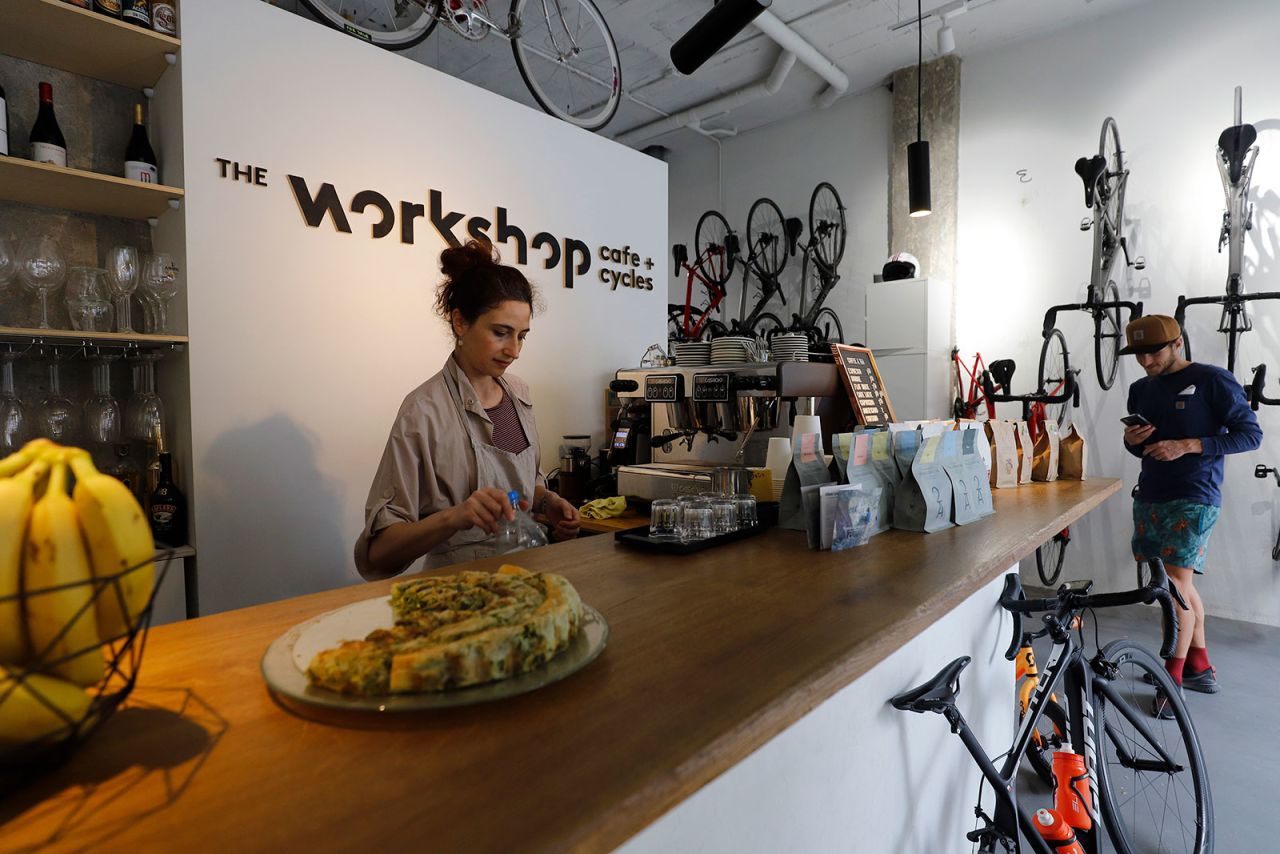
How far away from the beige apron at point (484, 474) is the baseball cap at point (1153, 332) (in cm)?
322

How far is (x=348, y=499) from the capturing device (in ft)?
9.97

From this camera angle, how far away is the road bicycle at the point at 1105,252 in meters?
4.48

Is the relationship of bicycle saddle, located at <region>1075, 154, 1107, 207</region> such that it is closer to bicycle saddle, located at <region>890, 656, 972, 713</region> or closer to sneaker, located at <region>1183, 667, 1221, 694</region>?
sneaker, located at <region>1183, 667, 1221, 694</region>

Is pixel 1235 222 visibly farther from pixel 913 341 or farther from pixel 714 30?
pixel 714 30

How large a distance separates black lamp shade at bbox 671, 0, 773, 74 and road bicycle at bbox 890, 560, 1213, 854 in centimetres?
195

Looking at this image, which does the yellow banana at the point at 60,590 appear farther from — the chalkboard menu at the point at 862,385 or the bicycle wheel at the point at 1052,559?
the bicycle wheel at the point at 1052,559

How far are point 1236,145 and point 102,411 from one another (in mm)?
6052

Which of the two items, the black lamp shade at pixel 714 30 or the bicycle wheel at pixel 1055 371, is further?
the bicycle wheel at pixel 1055 371

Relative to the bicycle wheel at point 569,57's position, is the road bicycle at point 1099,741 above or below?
below

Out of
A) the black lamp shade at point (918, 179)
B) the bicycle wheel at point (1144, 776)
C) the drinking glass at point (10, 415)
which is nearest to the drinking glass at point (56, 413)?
the drinking glass at point (10, 415)

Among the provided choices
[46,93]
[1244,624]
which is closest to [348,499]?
[46,93]

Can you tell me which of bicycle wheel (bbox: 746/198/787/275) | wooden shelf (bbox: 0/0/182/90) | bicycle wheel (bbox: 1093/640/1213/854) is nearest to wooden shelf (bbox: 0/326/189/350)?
wooden shelf (bbox: 0/0/182/90)

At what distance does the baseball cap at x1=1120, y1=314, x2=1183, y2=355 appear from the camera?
3.46 meters

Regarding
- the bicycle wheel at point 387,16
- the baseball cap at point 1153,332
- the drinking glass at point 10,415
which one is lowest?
the drinking glass at point 10,415
